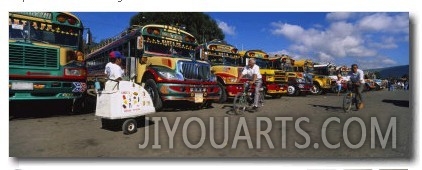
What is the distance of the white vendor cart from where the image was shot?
17.1 feet

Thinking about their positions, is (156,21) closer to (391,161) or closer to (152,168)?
(152,168)

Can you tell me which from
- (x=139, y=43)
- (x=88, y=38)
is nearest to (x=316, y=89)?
(x=139, y=43)

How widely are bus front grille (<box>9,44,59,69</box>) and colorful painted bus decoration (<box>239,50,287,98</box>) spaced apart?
648 cm

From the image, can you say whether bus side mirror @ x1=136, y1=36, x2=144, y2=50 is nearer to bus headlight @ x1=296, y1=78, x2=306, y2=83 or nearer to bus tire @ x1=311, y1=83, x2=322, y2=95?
bus headlight @ x1=296, y1=78, x2=306, y2=83

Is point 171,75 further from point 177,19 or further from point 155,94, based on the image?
point 177,19

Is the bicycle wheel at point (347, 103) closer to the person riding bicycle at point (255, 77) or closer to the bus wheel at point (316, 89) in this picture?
the person riding bicycle at point (255, 77)

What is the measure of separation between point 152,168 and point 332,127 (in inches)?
142

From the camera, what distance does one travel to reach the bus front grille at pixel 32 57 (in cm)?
590

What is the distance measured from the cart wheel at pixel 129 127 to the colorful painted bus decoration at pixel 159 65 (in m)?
1.59

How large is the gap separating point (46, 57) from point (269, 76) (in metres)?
7.64

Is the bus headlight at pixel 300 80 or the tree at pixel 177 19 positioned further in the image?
the bus headlight at pixel 300 80

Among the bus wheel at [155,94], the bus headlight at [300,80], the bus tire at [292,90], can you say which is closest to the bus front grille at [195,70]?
the bus wheel at [155,94]

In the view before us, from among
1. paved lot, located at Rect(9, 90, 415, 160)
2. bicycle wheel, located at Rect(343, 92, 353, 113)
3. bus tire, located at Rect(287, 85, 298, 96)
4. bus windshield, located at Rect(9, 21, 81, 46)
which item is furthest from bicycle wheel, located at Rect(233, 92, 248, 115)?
bus tire, located at Rect(287, 85, 298, 96)

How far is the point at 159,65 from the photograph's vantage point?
7445mm
